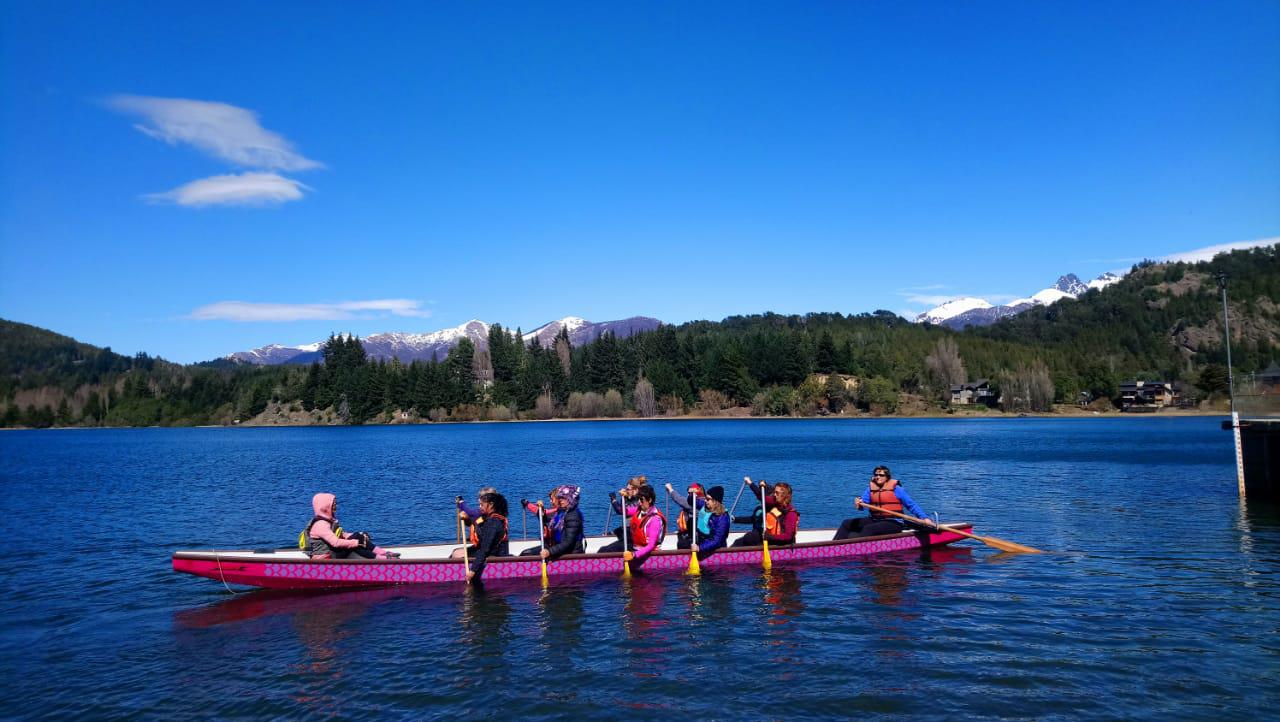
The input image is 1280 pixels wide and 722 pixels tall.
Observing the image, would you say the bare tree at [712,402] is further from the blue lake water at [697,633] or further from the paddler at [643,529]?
the paddler at [643,529]

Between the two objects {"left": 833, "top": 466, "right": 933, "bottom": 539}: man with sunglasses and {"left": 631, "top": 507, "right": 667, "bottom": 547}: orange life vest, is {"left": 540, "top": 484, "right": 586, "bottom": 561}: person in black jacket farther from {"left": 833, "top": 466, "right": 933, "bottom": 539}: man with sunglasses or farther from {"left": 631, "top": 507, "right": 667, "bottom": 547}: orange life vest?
{"left": 833, "top": 466, "right": 933, "bottom": 539}: man with sunglasses

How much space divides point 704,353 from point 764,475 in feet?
452

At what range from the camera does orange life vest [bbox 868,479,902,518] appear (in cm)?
2219

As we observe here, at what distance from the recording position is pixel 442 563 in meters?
18.5

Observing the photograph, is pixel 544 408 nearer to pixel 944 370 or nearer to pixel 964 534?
pixel 944 370

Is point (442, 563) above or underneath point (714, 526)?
underneath

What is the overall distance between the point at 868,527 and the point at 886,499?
3.27 ft

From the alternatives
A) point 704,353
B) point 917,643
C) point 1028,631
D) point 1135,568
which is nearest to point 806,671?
point 917,643

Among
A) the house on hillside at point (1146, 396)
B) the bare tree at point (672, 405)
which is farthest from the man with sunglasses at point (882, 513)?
the house on hillside at point (1146, 396)

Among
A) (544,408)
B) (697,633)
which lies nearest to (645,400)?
(544,408)

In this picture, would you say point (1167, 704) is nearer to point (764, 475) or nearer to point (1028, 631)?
point (1028, 631)

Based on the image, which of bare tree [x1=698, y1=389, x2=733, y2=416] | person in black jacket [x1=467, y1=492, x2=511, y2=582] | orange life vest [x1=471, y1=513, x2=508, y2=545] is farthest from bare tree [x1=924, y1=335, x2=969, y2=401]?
person in black jacket [x1=467, y1=492, x2=511, y2=582]

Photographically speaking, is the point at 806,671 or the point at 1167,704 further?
the point at 806,671

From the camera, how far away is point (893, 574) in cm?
1980
